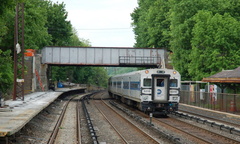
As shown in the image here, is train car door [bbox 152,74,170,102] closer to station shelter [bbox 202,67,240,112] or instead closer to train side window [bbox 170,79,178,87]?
train side window [bbox 170,79,178,87]

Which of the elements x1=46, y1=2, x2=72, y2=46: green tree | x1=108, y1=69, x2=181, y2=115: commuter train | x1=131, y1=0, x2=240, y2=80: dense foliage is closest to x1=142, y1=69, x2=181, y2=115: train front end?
x1=108, y1=69, x2=181, y2=115: commuter train

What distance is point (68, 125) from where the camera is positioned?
749 inches

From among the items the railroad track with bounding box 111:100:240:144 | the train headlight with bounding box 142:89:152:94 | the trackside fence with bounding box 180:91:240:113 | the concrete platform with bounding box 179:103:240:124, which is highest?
the train headlight with bounding box 142:89:152:94

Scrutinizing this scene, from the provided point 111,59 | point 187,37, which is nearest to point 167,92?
point 187,37

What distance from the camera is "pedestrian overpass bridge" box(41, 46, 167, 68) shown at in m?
46.7

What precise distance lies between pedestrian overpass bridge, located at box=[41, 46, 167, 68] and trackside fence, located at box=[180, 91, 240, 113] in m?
16.3

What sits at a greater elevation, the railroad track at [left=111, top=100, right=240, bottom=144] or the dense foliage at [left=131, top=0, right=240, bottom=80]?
the dense foliage at [left=131, top=0, right=240, bottom=80]

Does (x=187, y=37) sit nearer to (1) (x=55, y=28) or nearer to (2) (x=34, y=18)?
(2) (x=34, y=18)

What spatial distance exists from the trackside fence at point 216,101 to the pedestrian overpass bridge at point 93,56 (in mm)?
16316

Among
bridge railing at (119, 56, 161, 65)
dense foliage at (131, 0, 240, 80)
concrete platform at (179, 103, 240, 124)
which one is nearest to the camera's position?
concrete platform at (179, 103, 240, 124)

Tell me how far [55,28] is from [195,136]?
2082 inches

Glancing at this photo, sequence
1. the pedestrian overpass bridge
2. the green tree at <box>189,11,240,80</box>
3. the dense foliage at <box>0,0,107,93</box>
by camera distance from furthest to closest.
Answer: the pedestrian overpass bridge → the green tree at <box>189,11,240,80</box> → the dense foliage at <box>0,0,107,93</box>

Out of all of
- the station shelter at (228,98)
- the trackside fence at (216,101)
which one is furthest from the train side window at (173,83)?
the trackside fence at (216,101)

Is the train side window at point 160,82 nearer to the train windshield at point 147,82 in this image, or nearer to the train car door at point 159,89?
the train car door at point 159,89
